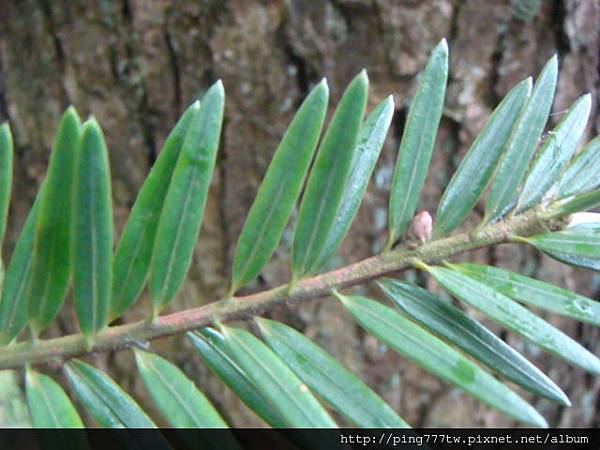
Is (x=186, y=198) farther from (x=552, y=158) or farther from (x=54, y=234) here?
(x=552, y=158)

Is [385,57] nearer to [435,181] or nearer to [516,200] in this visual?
[435,181]

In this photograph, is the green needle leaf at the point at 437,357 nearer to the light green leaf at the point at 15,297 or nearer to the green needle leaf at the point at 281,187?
the green needle leaf at the point at 281,187

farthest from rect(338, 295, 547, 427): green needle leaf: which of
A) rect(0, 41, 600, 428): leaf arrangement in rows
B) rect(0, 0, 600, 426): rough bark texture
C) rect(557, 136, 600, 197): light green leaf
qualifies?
rect(0, 0, 600, 426): rough bark texture

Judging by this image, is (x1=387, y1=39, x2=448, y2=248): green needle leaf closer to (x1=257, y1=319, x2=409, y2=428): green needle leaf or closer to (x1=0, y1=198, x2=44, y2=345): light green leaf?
(x1=257, y1=319, x2=409, y2=428): green needle leaf

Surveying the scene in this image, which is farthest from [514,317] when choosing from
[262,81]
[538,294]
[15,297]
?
[262,81]

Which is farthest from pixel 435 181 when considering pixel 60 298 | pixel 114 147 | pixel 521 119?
pixel 60 298

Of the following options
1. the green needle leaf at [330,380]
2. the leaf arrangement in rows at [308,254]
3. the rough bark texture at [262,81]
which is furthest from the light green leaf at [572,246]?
the rough bark texture at [262,81]

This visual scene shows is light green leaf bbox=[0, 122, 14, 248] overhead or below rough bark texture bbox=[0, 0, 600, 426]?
below
